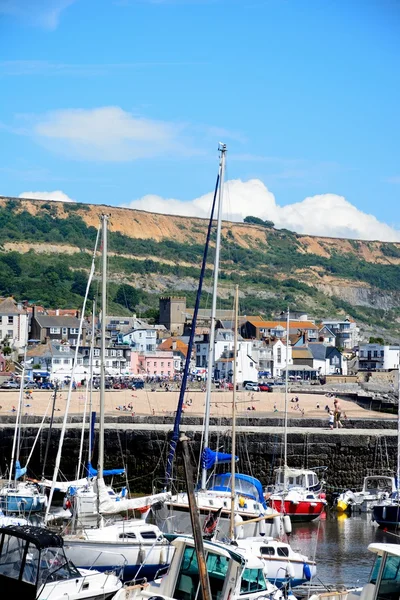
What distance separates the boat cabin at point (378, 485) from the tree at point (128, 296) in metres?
146

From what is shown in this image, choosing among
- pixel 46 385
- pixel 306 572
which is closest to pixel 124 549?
pixel 306 572

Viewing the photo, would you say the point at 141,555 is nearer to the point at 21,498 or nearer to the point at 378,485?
the point at 21,498

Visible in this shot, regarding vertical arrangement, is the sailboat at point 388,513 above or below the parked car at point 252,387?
below

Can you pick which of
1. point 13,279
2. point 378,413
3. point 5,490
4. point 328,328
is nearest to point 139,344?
point 328,328

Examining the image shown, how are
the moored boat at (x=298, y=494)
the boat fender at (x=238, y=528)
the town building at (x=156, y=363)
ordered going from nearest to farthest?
1. the boat fender at (x=238, y=528)
2. the moored boat at (x=298, y=494)
3. the town building at (x=156, y=363)

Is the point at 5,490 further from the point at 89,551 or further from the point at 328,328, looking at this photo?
the point at 328,328

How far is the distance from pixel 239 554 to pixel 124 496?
13119 millimetres

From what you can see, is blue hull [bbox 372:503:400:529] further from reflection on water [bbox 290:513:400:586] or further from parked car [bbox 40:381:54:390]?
parked car [bbox 40:381:54:390]

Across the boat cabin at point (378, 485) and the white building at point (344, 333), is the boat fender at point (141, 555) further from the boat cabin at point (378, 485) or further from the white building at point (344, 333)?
the white building at point (344, 333)

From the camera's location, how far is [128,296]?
186 m

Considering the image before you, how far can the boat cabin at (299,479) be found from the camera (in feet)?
109

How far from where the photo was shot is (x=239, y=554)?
54.9 ft

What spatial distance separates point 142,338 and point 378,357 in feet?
86.5

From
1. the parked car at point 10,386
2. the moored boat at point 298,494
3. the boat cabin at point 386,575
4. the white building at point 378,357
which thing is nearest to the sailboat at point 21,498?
the moored boat at point 298,494
